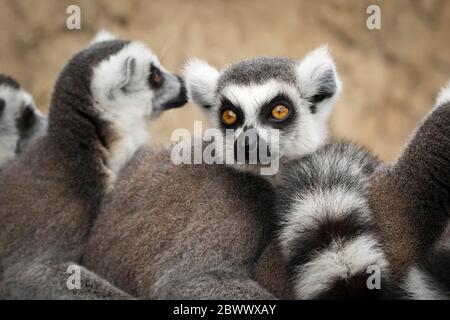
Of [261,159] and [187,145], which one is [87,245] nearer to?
[187,145]

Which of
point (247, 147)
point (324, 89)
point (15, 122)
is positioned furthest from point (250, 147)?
point (15, 122)

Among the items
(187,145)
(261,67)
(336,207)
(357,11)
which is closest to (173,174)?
(187,145)

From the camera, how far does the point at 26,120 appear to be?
5176mm

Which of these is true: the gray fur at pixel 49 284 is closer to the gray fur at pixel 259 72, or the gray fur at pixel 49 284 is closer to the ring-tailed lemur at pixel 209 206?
the ring-tailed lemur at pixel 209 206

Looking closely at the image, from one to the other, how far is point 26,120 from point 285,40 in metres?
4.34

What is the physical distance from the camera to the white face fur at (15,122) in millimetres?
4996

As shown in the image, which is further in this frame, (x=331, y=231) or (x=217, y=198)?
(x=217, y=198)

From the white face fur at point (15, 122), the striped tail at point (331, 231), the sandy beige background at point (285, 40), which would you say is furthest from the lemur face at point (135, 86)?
the sandy beige background at point (285, 40)

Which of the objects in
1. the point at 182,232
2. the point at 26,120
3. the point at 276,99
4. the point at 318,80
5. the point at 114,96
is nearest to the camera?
the point at 182,232

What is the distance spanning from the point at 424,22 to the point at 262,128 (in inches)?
234

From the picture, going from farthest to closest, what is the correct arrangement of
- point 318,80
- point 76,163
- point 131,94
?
point 131,94 → point 76,163 → point 318,80

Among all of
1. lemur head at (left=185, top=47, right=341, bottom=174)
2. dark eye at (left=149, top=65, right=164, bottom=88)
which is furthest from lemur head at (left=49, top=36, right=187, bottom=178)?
lemur head at (left=185, top=47, right=341, bottom=174)
